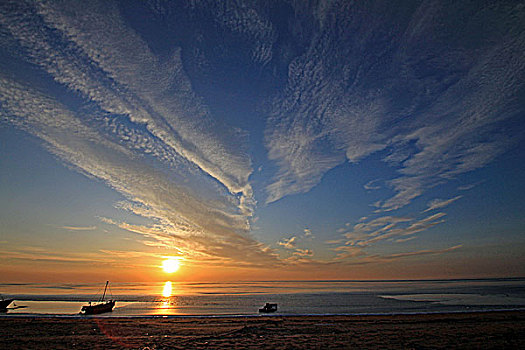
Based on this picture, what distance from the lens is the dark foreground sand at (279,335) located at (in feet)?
72.8

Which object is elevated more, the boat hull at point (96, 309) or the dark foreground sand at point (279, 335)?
the boat hull at point (96, 309)

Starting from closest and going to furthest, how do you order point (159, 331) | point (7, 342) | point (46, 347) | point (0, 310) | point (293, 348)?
1. point (293, 348)
2. point (46, 347)
3. point (7, 342)
4. point (159, 331)
5. point (0, 310)

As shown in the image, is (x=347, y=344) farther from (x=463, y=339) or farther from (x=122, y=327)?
(x=122, y=327)

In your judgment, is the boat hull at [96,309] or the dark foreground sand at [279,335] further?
the boat hull at [96,309]

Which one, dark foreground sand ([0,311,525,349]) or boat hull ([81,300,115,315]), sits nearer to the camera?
dark foreground sand ([0,311,525,349])

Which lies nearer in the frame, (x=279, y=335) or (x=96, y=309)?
(x=279, y=335)

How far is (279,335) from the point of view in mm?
26266

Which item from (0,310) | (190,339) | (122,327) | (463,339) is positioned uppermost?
(0,310)

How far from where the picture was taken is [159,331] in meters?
29.1

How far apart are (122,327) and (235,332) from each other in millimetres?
13253

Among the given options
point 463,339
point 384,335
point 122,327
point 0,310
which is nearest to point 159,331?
point 122,327

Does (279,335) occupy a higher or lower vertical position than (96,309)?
lower

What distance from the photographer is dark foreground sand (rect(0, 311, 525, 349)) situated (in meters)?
22.2

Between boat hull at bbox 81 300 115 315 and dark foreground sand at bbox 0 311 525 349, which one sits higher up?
boat hull at bbox 81 300 115 315
